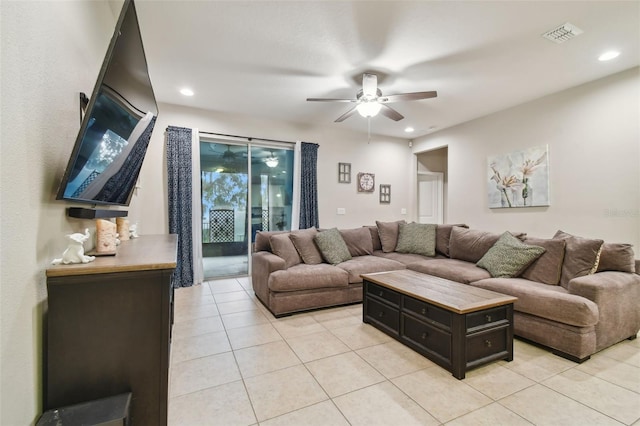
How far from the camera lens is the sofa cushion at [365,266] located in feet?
11.2

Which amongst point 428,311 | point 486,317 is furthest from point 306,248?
point 486,317

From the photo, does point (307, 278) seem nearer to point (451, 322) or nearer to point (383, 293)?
point (383, 293)

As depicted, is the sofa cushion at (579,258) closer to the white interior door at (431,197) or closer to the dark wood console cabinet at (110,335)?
the dark wood console cabinet at (110,335)

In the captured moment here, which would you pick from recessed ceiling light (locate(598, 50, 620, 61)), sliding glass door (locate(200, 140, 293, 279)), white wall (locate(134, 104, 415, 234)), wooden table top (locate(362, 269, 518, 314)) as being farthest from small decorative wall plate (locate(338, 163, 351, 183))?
recessed ceiling light (locate(598, 50, 620, 61))

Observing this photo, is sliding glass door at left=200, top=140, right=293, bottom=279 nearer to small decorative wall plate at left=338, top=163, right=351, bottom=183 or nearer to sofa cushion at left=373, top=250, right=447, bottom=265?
small decorative wall plate at left=338, top=163, right=351, bottom=183

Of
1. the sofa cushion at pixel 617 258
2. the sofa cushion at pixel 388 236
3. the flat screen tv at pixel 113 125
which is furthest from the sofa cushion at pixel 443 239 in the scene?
the flat screen tv at pixel 113 125

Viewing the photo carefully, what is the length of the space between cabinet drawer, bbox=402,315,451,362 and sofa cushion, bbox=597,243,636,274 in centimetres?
179

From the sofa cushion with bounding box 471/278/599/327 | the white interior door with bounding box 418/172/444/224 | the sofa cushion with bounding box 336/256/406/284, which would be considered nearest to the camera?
the sofa cushion with bounding box 471/278/599/327

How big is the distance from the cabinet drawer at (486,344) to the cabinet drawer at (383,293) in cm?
64

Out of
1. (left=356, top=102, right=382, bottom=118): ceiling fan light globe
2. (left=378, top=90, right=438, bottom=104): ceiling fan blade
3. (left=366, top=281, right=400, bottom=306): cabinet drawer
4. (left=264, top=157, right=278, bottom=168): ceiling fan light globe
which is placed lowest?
(left=366, top=281, right=400, bottom=306): cabinet drawer

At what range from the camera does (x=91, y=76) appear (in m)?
1.72

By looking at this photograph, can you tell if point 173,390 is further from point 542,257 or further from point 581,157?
point 581,157

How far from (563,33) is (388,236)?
3.09 metres

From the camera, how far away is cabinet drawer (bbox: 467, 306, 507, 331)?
1981 millimetres
